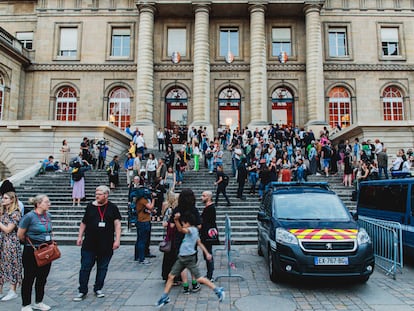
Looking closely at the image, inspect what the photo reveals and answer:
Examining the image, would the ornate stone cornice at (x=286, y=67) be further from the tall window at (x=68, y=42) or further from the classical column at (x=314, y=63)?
Result: the tall window at (x=68, y=42)

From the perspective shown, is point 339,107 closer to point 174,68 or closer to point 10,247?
point 174,68

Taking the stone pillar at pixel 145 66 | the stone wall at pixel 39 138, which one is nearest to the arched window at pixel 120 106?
the stone pillar at pixel 145 66

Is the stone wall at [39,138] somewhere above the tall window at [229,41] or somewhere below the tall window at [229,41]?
below

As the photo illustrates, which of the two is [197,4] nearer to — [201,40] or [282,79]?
[201,40]

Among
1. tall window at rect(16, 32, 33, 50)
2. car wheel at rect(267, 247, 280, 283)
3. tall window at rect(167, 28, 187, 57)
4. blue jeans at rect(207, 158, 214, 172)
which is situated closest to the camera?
car wheel at rect(267, 247, 280, 283)

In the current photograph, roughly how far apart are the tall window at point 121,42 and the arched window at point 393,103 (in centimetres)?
2170

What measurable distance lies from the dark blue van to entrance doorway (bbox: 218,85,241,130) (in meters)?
18.6

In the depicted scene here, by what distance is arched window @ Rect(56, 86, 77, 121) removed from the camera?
29.0 metres

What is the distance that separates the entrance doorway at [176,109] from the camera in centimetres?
2906

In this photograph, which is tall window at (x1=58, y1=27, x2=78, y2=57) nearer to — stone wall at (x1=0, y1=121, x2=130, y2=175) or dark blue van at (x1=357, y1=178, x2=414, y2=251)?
stone wall at (x1=0, y1=121, x2=130, y2=175)

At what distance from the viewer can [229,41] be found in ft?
96.1

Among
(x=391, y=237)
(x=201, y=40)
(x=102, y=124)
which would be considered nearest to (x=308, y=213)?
(x=391, y=237)

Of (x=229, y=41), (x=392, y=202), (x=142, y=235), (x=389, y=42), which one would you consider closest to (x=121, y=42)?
(x=229, y=41)

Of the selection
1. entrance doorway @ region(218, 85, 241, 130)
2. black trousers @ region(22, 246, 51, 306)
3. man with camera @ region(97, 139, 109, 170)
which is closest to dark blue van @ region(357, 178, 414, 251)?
black trousers @ region(22, 246, 51, 306)
